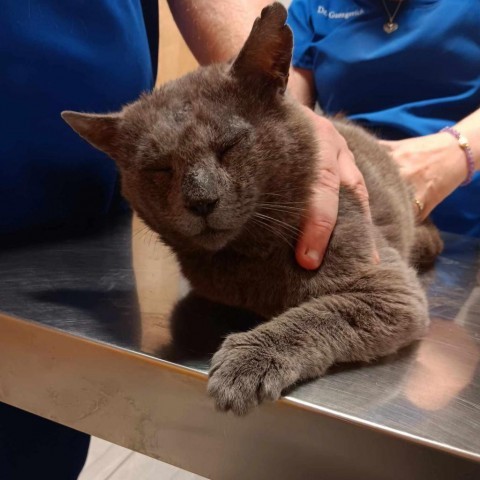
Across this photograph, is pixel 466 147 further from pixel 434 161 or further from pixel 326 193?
pixel 326 193

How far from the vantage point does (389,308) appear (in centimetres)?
71

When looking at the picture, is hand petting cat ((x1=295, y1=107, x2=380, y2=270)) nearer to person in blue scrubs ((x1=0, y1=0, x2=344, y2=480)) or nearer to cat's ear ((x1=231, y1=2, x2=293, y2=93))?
cat's ear ((x1=231, y1=2, x2=293, y2=93))

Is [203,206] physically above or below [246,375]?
above

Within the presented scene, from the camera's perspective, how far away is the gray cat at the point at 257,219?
637 millimetres

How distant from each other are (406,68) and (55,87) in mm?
937

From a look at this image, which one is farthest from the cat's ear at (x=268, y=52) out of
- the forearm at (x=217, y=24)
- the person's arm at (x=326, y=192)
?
the forearm at (x=217, y=24)

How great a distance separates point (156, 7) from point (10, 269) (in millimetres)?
758

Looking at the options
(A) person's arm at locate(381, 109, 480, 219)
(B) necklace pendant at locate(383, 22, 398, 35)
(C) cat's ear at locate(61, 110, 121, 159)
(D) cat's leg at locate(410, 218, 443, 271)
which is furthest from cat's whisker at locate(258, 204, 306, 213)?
(B) necklace pendant at locate(383, 22, 398, 35)

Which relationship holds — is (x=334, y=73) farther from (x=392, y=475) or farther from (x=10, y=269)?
(x=392, y=475)

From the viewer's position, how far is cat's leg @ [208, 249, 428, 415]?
57 centimetres

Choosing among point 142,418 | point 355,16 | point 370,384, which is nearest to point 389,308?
point 370,384

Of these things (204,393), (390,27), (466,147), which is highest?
(390,27)

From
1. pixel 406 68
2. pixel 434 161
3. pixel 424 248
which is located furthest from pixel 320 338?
pixel 406 68

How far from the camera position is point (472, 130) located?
4.22 feet
